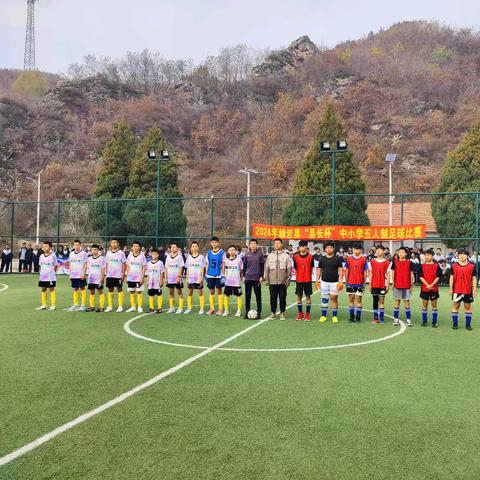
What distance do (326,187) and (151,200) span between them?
12506 mm

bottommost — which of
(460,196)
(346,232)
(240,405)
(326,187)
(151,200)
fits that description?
(240,405)

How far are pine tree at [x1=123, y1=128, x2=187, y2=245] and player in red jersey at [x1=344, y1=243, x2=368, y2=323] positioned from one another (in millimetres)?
18501

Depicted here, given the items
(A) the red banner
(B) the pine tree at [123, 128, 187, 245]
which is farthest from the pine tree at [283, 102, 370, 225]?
(B) the pine tree at [123, 128, 187, 245]

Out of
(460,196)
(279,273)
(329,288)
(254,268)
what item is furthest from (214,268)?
(460,196)

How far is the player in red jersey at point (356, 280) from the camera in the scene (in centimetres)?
1212

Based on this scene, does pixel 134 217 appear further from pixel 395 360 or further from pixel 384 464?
pixel 384 464

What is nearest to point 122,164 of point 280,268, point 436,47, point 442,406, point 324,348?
point 280,268

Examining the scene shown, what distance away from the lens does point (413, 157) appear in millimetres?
64812

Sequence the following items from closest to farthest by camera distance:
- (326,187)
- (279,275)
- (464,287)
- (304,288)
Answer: (464,287) → (279,275) → (304,288) → (326,187)

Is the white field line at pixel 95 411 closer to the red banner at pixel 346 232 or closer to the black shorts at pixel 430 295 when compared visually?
the black shorts at pixel 430 295

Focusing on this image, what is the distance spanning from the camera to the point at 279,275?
12.2 meters

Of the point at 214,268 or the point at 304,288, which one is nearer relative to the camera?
the point at 304,288

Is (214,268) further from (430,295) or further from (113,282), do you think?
(430,295)

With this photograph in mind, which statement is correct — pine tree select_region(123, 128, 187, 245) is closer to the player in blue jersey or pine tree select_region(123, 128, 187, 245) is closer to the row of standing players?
the row of standing players
